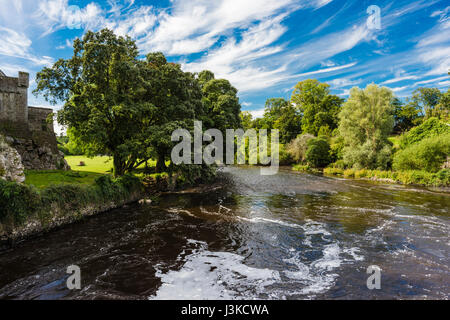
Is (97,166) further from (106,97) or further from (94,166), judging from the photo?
(106,97)

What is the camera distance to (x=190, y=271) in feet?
27.1

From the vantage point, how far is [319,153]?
4516cm

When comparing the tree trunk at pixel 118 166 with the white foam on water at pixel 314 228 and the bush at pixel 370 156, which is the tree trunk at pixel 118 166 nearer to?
the white foam on water at pixel 314 228

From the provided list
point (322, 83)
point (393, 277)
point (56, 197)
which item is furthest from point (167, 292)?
point (322, 83)

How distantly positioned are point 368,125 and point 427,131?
7.35 meters

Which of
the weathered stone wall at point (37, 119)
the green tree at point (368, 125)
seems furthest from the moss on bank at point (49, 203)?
the green tree at point (368, 125)

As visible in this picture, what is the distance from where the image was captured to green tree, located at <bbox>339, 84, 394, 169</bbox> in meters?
35.0

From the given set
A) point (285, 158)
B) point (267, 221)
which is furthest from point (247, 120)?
point (267, 221)

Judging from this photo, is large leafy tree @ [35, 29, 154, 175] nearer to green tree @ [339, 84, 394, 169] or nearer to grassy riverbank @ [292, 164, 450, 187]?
grassy riverbank @ [292, 164, 450, 187]

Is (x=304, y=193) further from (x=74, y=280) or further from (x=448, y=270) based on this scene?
(x=74, y=280)

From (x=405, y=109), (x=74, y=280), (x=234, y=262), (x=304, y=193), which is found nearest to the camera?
(x=74, y=280)

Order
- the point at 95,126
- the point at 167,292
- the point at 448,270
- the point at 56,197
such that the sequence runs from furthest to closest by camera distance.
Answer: the point at 95,126, the point at 56,197, the point at 448,270, the point at 167,292
